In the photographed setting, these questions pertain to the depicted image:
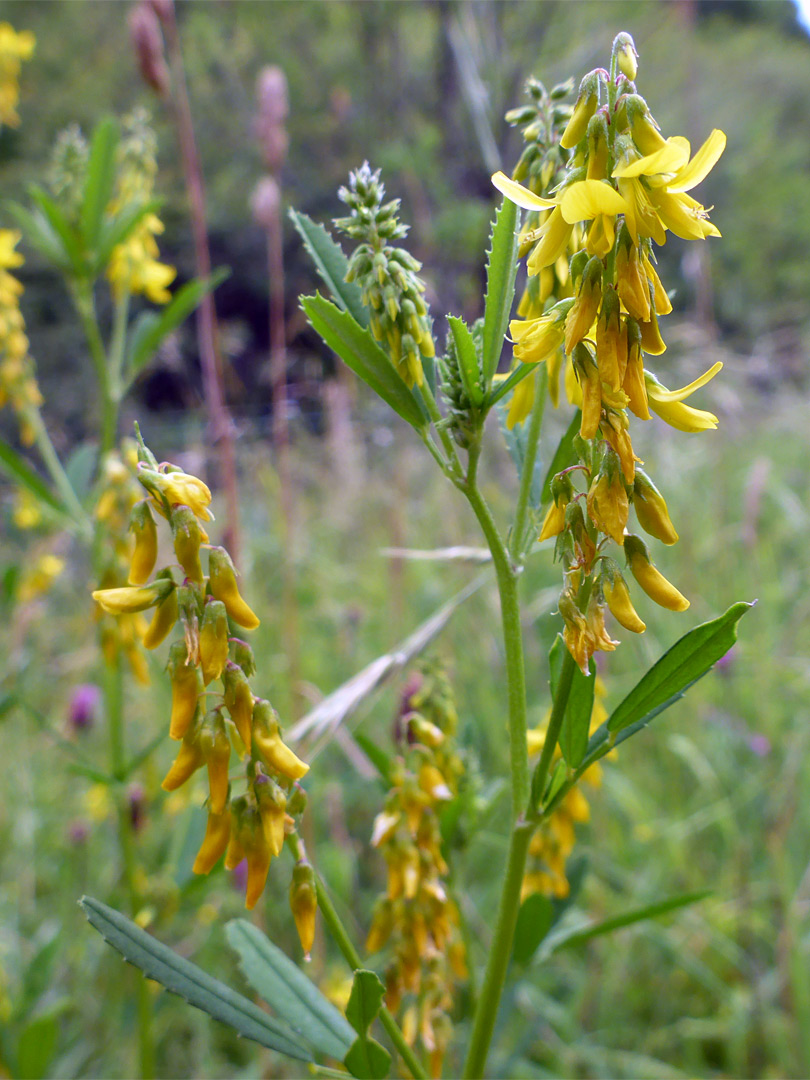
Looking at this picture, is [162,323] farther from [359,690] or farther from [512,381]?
[512,381]

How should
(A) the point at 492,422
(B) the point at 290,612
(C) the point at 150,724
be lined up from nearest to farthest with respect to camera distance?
1. (B) the point at 290,612
2. (C) the point at 150,724
3. (A) the point at 492,422

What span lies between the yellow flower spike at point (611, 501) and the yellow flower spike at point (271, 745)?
0.25m

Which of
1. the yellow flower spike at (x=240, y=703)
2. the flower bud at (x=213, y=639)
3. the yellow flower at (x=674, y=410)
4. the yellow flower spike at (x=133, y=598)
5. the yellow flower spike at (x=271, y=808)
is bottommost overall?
the yellow flower spike at (x=271, y=808)

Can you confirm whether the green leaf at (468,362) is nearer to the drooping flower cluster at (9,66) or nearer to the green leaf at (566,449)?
the green leaf at (566,449)

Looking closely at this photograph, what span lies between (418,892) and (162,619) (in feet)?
1.44

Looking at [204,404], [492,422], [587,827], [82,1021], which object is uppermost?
[492,422]

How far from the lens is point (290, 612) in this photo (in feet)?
5.91

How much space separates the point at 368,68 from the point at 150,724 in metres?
8.73

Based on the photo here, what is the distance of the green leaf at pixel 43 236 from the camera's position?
4.33ft

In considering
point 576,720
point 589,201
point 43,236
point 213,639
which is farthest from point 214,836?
point 43,236

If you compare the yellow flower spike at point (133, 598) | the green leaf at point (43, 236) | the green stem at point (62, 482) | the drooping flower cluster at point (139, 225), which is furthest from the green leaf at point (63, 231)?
the yellow flower spike at point (133, 598)

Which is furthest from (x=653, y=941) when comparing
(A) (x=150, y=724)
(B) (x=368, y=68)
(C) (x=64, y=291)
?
(C) (x=64, y=291)

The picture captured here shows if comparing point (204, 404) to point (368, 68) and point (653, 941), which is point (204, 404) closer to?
point (653, 941)

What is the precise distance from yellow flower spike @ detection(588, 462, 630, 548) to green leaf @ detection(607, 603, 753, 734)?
0.31ft
